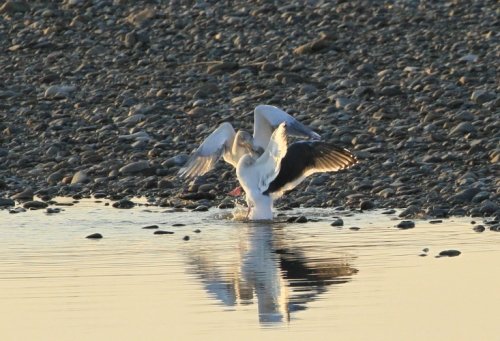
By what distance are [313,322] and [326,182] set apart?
573 cm

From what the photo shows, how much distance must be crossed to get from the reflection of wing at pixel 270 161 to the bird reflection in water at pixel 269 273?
0.94 meters

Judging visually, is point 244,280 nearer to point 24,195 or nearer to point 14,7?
point 24,195

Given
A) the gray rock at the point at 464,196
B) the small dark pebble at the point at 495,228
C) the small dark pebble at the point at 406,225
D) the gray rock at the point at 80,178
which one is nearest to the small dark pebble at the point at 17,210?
the gray rock at the point at 80,178

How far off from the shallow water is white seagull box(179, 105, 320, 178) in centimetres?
84

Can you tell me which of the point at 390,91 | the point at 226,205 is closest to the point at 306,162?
the point at 226,205

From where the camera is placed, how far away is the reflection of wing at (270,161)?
12.5 meters

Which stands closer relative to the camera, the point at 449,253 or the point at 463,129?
the point at 449,253

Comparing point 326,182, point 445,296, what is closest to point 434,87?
point 326,182

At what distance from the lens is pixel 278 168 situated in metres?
12.7

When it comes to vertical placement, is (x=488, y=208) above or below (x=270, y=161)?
below

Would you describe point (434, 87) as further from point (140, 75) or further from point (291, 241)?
point (291, 241)

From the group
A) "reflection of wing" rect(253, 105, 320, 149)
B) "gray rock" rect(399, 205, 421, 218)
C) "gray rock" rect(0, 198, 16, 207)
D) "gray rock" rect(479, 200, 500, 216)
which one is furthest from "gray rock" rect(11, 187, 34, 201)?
"gray rock" rect(479, 200, 500, 216)

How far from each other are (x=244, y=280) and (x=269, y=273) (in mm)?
273

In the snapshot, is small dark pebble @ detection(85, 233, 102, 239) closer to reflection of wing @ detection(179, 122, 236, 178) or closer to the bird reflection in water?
the bird reflection in water
